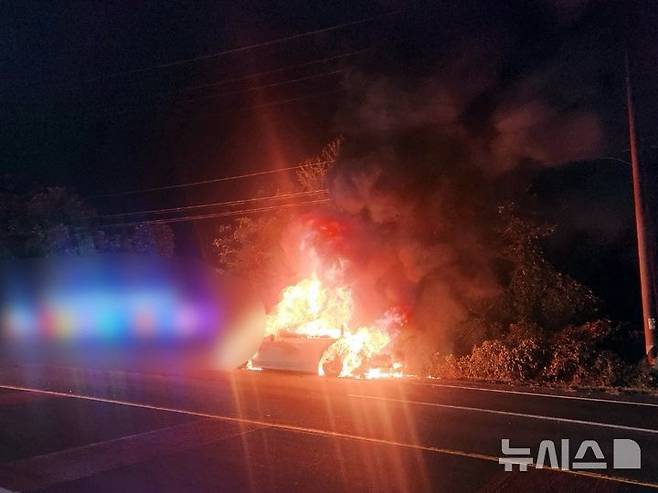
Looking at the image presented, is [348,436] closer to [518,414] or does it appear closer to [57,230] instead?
[518,414]

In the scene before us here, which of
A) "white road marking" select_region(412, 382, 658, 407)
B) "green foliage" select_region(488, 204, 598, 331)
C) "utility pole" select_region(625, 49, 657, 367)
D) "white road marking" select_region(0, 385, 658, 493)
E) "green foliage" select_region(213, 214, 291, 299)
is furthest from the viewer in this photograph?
"green foliage" select_region(213, 214, 291, 299)

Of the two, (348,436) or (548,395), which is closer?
(348,436)

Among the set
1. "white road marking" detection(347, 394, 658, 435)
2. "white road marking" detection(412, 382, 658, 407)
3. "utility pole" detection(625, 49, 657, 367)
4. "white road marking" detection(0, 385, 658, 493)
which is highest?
"utility pole" detection(625, 49, 657, 367)

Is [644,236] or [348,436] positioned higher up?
[644,236]

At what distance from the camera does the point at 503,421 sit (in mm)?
9445

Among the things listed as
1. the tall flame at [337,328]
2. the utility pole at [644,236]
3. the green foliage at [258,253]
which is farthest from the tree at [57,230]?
the utility pole at [644,236]

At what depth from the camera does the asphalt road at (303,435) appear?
671cm

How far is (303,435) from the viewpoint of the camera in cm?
853

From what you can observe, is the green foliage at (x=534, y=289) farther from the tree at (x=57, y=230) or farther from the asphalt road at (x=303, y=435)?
the tree at (x=57, y=230)

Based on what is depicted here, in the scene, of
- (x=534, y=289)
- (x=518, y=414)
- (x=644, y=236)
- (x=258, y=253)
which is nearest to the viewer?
(x=518, y=414)

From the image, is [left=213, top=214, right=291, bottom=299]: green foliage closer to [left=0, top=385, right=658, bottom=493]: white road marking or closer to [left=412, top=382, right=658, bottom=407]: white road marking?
[left=412, top=382, right=658, bottom=407]: white road marking

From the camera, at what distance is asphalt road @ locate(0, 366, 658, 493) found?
671 cm

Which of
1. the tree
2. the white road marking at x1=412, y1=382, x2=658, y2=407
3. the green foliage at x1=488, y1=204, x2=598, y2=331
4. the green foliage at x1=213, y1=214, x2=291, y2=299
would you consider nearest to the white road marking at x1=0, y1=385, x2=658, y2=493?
the white road marking at x1=412, y1=382, x2=658, y2=407

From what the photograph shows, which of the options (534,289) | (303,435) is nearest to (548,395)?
(534,289)
